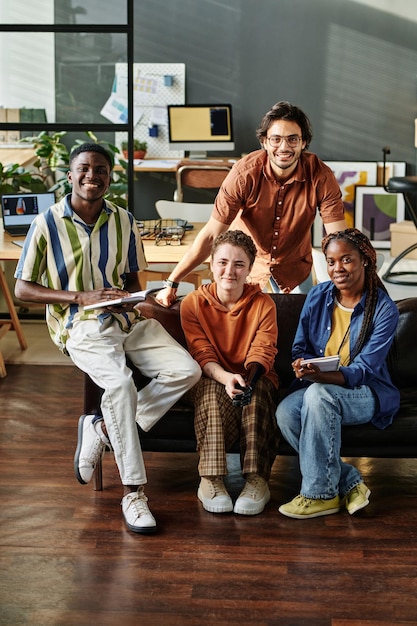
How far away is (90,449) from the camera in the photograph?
375 centimetres

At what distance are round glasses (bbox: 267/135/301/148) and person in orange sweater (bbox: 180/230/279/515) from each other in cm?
40

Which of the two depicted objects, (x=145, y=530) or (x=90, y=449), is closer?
(x=145, y=530)

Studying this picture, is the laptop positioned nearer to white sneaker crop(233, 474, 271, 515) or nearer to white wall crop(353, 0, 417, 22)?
white sneaker crop(233, 474, 271, 515)

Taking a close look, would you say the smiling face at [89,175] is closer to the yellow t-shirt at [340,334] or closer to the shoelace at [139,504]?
the yellow t-shirt at [340,334]

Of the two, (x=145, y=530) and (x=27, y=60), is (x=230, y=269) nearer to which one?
(x=145, y=530)

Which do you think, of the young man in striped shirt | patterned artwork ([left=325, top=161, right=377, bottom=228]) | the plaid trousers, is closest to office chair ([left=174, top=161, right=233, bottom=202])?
patterned artwork ([left=325, top=161, right=377, bottom=228])

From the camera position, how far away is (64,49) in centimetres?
588

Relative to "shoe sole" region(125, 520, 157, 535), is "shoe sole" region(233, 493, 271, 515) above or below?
above

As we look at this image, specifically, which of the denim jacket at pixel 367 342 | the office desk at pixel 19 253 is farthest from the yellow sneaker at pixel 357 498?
the office desk at pixel 19 253

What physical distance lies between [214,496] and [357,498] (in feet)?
1.74

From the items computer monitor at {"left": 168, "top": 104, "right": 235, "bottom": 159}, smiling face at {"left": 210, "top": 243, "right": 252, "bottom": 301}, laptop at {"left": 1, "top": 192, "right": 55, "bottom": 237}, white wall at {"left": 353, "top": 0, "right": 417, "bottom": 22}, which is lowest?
smiling face at {"left": 210, "top": 243, "right": 252, "bottom": 301}

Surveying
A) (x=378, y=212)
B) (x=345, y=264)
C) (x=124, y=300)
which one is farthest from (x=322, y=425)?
(x=378, y=212)

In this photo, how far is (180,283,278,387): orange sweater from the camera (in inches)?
151

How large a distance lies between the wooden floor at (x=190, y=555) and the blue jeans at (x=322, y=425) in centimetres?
13
